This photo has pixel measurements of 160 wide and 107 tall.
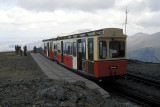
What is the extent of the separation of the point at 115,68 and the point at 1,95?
6.75 meters

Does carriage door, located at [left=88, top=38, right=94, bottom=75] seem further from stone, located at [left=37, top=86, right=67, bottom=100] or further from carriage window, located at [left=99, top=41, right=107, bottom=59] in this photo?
stone, located at [left=37, top=86, right=67, bottom=100]

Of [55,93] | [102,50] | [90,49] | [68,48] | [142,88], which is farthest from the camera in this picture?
[68,48]

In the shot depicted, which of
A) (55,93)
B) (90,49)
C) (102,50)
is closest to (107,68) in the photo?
(102,50)

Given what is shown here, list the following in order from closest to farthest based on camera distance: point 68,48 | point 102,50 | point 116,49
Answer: point 102,50, point 116,49, point 68,48

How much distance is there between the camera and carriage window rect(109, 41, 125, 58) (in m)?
10.5

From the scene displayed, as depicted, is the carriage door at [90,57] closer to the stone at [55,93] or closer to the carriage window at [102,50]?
the carriage window at [102,50]

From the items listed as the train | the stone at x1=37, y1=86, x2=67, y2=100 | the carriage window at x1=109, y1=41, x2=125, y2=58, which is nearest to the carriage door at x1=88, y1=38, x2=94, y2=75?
the train

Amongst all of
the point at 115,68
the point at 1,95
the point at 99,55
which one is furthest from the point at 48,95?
the point at 115,68

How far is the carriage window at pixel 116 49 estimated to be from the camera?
413 inches

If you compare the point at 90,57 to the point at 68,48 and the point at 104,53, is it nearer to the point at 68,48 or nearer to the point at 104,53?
the point at 104,53

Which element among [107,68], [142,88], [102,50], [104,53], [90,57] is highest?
[102,50]

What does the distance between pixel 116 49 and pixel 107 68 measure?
1385 millimetres

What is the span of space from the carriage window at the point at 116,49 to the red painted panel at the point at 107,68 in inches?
17.6

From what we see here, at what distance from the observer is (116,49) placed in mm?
10711
